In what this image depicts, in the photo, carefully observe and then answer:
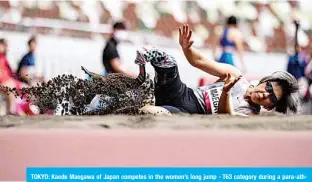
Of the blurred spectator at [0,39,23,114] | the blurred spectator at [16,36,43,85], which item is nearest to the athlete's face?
the blurred spectator at [16,36,43,85]

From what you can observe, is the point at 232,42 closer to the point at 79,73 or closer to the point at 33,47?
the point at 79,73

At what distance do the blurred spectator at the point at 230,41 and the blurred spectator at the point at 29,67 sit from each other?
8.17ft

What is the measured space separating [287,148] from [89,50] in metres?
2.92

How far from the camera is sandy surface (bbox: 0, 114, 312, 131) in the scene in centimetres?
690

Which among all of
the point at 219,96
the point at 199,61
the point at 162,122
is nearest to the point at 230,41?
the point at 199,61

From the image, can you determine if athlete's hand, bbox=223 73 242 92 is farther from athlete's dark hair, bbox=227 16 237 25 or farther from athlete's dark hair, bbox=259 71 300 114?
athlete's dark hair, bbox=227 16 237 25

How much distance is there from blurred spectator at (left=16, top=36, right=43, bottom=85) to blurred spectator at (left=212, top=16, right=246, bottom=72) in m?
2.49

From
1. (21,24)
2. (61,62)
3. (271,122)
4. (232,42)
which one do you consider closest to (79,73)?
(61,62)

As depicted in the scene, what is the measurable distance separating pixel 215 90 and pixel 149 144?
143 centimetres

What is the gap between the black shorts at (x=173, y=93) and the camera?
753cm

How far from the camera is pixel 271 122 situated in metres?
7.06

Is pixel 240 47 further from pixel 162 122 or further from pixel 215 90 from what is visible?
pixel 162 122

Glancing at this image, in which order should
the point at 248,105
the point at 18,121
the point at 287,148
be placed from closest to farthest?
the point at 287,148 → the point at 18,121 → the point at 248,105

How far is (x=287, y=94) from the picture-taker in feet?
25.0
